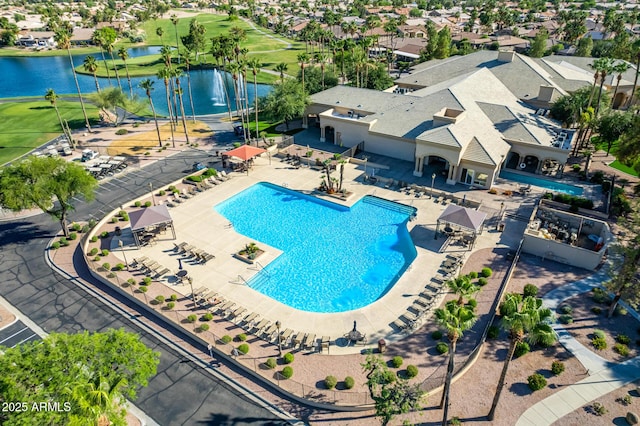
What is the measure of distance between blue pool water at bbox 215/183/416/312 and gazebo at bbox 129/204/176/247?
710 centimetres

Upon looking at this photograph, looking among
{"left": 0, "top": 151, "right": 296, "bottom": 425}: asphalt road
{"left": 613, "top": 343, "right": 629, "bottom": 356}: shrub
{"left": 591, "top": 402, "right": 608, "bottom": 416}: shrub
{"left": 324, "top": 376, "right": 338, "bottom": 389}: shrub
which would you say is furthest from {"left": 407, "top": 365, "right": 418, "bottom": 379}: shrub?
{"left": 613, "top": 343, "right": 629, "bottom": 356}: shrub

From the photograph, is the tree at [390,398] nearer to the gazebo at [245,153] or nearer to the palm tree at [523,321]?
the palm tree at [523,321]

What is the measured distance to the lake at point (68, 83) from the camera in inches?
3469

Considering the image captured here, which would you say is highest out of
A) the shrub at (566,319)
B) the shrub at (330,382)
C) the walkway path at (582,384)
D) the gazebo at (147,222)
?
the gazebo at (147,222)

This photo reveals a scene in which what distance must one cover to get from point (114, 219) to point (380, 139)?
116 feet

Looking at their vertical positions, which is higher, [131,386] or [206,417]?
[131,386]

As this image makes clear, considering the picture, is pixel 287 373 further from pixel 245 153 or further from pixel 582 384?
pixel 245 153

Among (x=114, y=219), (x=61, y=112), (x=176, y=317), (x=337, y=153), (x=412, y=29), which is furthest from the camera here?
(x=412, y=29)

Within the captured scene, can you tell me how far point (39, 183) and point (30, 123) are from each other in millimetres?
44198

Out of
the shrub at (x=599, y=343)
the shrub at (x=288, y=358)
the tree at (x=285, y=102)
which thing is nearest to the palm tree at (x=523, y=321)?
the shrub at (x=599, y=343)

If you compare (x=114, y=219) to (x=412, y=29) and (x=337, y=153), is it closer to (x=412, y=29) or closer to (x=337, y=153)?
(x=337, y=153)

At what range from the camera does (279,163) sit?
5616 cm

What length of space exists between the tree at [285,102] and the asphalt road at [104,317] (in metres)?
20.8

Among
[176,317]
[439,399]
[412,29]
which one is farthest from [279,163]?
[412,29]
